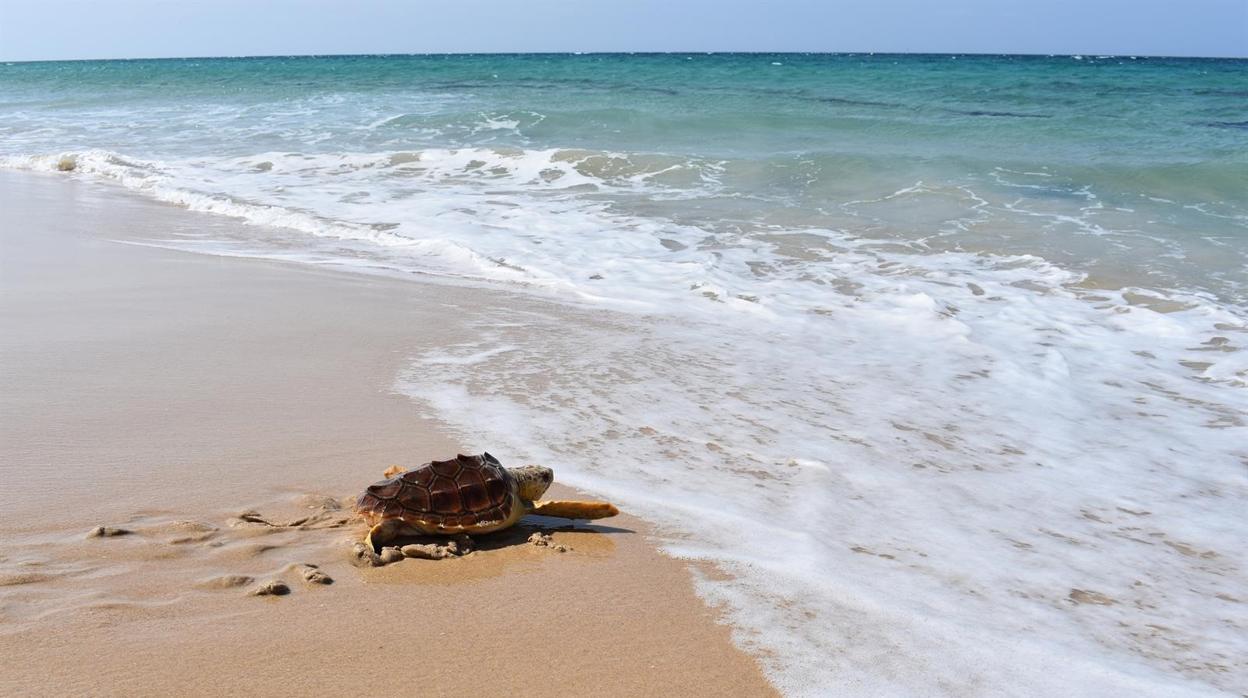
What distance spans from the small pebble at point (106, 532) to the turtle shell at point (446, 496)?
69 centimetres

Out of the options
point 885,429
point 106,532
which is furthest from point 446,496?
point 885,429

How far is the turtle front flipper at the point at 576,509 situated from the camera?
3.34 m

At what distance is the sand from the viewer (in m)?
2.49

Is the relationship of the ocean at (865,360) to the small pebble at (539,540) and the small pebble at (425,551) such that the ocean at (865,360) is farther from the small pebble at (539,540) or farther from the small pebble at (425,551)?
the small pebble at (425,551)

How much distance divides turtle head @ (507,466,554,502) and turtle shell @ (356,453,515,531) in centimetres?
7

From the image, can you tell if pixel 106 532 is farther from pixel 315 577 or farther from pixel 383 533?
Answer: pixel 383 533

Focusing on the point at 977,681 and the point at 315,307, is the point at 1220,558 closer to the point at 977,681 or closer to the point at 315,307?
the point at 977,681

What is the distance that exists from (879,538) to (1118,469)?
1.57 meters

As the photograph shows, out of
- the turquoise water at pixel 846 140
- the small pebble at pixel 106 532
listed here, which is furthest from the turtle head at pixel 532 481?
the turquoise water at pixel 846 140

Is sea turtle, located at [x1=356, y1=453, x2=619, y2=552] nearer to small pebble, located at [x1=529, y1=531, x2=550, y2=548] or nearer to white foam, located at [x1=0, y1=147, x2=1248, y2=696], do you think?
small pebble, located at [x1=529, y1=531, x2=550, y2=548]

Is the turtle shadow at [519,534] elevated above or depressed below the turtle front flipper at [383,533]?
below

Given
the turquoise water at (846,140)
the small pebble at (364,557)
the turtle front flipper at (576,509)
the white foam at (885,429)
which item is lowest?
the white foam at (885,429)

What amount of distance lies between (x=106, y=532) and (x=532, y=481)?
4.27ft

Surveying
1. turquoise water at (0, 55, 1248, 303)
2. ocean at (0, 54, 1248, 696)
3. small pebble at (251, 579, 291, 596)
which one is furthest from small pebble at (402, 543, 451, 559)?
turquoise water at (0, 55, 1248, 303)
